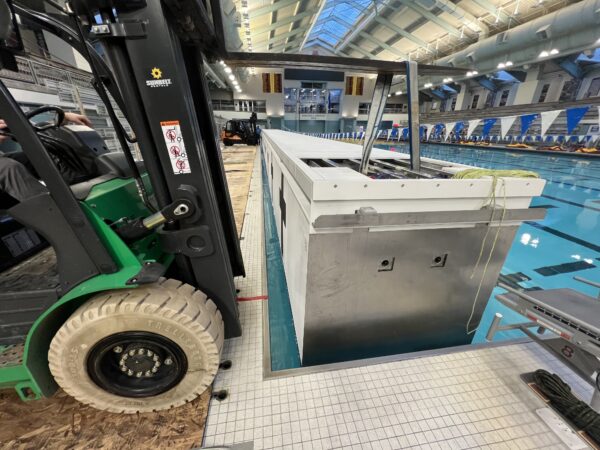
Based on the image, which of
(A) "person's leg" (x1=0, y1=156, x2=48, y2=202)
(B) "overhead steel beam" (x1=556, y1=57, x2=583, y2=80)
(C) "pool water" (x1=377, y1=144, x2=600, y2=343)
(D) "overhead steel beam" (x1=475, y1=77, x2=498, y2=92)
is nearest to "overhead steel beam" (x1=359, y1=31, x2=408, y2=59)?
(D) "overhead steel beam" (x1=475, y1=77, x2=498, y2=92)

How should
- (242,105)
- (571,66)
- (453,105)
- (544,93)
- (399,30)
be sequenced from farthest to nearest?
(242,105) → (453,105) → (399,30) → (544,93) → (571,66)

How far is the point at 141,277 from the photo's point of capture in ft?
3.83

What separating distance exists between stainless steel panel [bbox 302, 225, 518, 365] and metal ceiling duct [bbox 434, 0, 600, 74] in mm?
13041

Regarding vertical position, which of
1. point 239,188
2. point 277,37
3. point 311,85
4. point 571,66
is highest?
point 277,37

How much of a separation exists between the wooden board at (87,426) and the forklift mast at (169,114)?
55cm

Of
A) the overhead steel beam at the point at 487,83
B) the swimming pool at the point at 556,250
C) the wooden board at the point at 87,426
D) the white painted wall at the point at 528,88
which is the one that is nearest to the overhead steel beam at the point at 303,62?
the wooden board at the point at 87,426

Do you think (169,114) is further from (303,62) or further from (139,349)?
(139,349)

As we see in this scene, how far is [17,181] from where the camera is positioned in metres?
1.09

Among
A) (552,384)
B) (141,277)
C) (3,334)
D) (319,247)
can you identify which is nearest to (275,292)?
(319,247)

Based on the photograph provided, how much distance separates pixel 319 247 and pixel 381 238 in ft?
1.23

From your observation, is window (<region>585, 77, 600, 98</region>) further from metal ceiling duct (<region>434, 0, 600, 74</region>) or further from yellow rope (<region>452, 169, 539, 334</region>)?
yellow rope (<region>452, 169, 539, 334</region>)

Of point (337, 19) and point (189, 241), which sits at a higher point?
point (337, 19)

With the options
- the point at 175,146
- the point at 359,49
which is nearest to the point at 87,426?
the point at 175,146

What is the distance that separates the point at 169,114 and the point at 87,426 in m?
1.56
